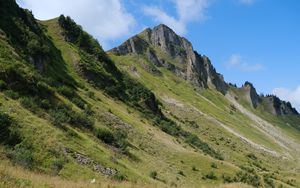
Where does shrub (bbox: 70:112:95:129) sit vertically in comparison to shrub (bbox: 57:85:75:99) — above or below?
below

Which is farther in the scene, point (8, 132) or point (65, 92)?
point (65, 92)

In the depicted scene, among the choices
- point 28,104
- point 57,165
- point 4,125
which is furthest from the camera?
point 28,104

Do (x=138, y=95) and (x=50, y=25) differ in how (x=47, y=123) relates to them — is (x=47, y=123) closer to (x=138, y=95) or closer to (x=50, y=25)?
(x=138, y=95)

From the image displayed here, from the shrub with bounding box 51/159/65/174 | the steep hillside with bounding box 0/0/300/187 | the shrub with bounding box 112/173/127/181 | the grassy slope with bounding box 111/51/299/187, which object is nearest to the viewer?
the shrub with bounding box 51/159/65/174

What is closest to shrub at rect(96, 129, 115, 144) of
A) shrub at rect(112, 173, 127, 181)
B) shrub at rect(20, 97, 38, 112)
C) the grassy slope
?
shrub at rect(20, 97, 38, 112)

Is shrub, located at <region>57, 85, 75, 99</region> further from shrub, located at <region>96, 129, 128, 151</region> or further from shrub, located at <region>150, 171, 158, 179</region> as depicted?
shrub, located at <region>150, 171, 158, 179</region>

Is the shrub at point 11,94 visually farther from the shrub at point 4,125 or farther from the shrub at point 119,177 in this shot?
the shrub at point 119,177

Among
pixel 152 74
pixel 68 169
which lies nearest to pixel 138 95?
pixel 68 169

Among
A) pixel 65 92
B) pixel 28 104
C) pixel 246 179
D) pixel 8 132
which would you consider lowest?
pixel 8 132

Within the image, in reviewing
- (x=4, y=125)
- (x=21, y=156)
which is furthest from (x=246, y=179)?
(x=21, y=156)

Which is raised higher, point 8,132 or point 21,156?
point 8,132

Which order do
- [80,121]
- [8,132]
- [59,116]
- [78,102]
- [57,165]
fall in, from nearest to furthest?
[57,165] → [8,132] → [59,116] → [80,121] → [78,102]

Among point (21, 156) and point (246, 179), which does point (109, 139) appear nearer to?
point (21, 156)

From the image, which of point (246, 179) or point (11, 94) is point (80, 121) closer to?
point (11, 94)
